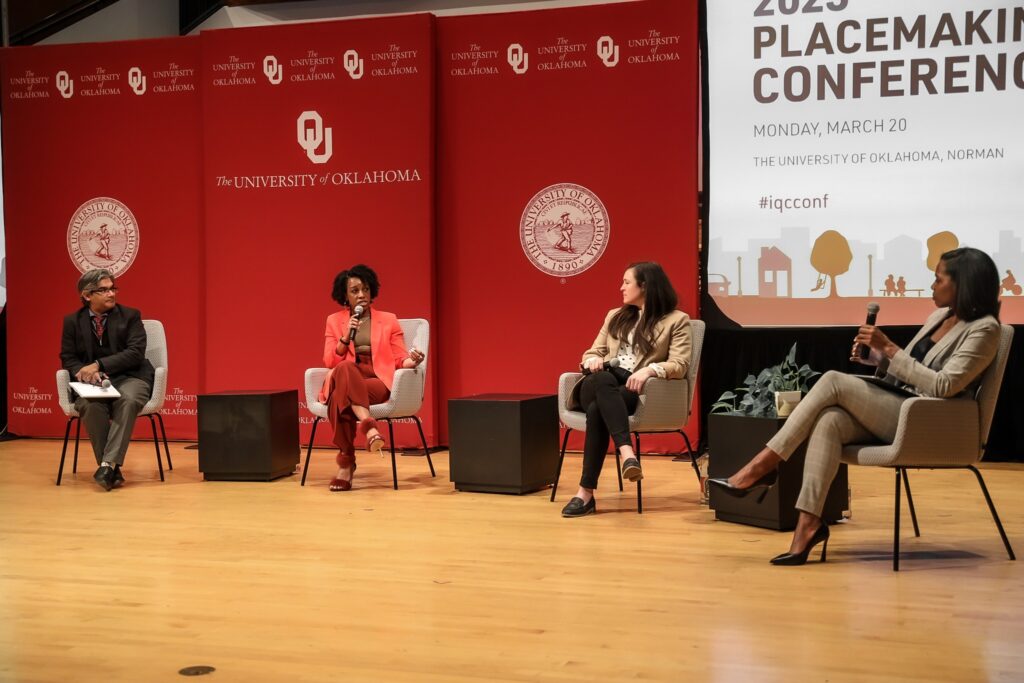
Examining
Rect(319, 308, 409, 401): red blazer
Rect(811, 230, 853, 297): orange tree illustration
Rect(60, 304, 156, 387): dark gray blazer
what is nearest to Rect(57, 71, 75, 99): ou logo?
Rect(60, 304, 156, 387): dark gray blazer

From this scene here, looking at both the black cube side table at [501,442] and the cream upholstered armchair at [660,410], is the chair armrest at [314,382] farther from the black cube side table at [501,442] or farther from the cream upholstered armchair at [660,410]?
the cream upholstered armchair at [660,410]

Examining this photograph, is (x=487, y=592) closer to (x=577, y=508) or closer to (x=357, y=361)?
(x=577, y=508)

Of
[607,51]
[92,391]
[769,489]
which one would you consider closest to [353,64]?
[607,51]

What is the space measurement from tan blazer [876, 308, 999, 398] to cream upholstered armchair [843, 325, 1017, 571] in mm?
44

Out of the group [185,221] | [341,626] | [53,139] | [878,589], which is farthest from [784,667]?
[53,139]

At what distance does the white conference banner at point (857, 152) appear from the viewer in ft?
20.6

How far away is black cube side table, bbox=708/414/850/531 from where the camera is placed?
4312mm

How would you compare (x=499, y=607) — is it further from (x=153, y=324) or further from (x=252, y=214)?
(x=252, y=214)

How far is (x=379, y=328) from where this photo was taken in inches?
229

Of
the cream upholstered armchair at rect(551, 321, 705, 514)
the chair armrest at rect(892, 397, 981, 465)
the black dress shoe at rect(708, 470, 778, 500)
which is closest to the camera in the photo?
the chair armrest at rect(892, 397, 981, 465)

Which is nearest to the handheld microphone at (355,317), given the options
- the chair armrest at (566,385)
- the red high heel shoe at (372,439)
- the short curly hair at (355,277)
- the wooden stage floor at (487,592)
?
the short curly hair at (355,277)

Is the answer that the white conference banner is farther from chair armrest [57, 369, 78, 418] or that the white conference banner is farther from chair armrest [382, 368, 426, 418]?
chair armrest [57, 369, 78, 418]

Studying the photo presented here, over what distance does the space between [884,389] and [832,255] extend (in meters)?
2.86

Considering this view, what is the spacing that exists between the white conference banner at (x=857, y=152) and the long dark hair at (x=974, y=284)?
277 cm
